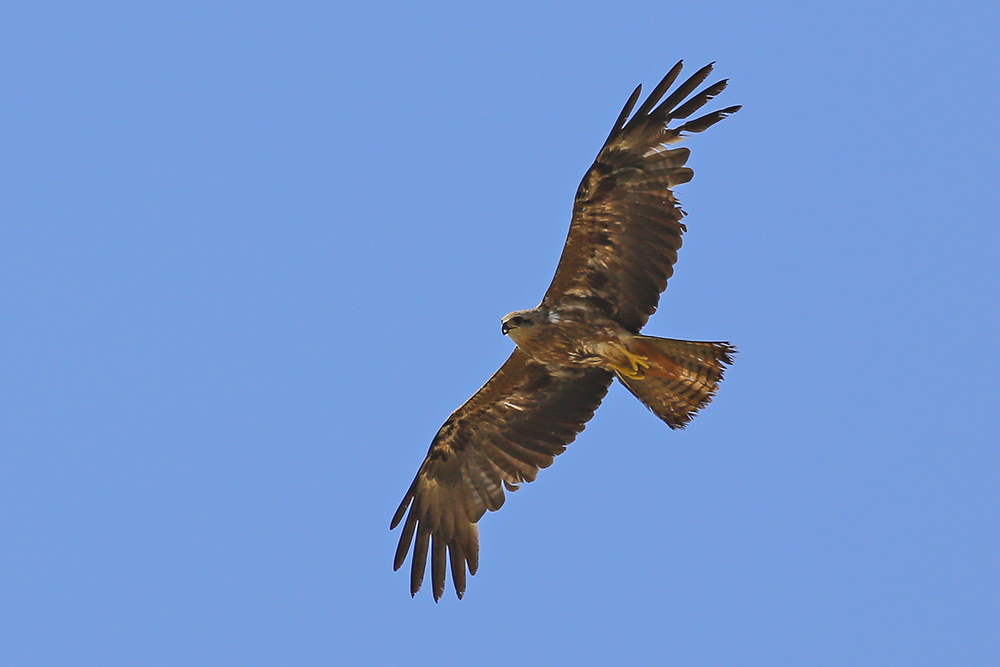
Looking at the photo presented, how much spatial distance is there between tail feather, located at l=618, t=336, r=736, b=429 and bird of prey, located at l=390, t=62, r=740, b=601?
0.04 feet

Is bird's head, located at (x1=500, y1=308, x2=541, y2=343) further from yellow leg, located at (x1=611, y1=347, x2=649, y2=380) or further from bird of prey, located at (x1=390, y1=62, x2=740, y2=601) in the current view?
yellow leg, located at (x1=611, y1=347, x2=649, y2=380)

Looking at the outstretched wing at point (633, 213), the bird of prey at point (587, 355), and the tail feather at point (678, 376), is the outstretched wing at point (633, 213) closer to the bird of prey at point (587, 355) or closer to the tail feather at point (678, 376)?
the bird of prey at point (587, 355)

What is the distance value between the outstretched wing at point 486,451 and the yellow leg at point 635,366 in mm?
886

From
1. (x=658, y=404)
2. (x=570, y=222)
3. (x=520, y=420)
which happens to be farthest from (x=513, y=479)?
(x=570, y=222)

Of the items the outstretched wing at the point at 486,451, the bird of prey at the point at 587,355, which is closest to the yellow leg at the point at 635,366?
the bird of prey at the point at 587,355

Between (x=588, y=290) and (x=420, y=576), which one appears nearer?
(x=588, y=290)

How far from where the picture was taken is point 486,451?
47.5ft

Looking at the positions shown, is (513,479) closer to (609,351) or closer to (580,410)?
(580,410)

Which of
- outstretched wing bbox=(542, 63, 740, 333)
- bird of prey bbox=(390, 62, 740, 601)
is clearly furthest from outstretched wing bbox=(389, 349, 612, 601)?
outstretched wing bbox=(542, 63, 740, 333)

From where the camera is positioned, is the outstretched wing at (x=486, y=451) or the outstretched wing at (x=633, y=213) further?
the outstretched wing at (x=486, y=451)

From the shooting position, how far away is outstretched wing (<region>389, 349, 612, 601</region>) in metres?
14.2

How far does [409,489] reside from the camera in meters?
14.7

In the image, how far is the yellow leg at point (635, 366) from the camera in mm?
13000

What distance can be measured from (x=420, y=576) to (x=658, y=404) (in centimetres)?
331
